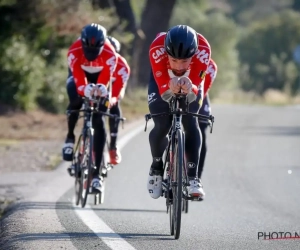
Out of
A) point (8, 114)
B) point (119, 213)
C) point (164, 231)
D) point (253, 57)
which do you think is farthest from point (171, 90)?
point (253, 57)

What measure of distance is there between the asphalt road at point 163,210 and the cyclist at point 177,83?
1.94 feet

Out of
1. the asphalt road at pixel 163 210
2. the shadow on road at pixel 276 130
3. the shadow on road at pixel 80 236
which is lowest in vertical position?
the shadow on road at pixel 80 236

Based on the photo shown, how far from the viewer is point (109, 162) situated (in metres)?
12.4

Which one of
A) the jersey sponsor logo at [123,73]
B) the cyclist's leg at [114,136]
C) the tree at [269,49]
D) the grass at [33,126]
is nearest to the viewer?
the jersey sponsor logo at [123,73]

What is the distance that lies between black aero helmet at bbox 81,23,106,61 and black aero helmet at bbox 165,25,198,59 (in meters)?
2.47

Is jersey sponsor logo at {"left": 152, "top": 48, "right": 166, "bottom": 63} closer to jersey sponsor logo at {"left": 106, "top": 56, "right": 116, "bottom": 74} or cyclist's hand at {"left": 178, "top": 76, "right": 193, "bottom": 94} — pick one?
cyclist's hand at {"left": 178, "top": 76, "right": 193, "bottom": 94}

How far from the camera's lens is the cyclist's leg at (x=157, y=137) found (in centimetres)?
899

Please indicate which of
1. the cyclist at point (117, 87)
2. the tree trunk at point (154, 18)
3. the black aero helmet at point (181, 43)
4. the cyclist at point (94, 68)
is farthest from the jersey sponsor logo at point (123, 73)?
the tree trunk at point (154, 18)

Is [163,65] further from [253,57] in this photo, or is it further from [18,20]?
[253,57]

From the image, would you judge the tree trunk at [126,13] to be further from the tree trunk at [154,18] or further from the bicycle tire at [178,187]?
the bicycle tire at [178,187]

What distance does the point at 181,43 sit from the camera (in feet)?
28.3

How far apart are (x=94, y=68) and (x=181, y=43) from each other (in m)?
2.94

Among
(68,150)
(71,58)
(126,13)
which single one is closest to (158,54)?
(71,58)

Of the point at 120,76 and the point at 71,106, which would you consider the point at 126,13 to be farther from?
the point at 71,106
